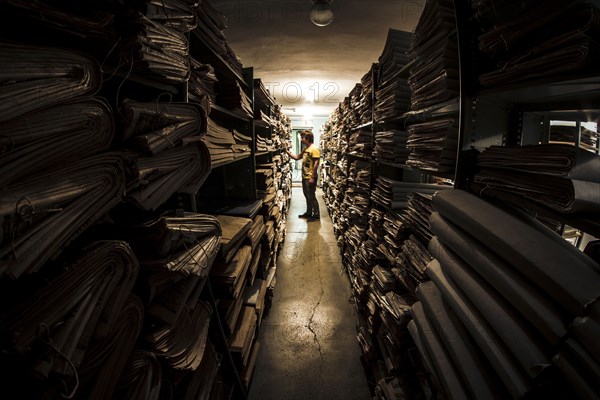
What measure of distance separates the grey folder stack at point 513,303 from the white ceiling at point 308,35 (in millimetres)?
3008

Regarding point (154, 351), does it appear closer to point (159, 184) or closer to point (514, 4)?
point (159, 184)

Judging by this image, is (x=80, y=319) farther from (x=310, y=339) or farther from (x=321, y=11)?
(x=321, y=11)

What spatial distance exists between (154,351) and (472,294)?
1340 millimetres

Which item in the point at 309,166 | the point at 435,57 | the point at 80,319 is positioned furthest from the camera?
the point at 309,166

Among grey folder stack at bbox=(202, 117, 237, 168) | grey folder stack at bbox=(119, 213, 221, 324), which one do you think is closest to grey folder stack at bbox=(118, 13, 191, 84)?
grey folder stack at bbox=(202, 117, 237, 168)

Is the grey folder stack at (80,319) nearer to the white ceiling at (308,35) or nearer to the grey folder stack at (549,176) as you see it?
the grey folder stack at (549,176)

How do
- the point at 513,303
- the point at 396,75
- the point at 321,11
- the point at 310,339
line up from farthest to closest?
the point at 310,339
the point at 321,11
the point at 396,75
the point at 513,303

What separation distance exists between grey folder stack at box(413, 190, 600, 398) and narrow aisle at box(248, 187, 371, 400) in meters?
1.61

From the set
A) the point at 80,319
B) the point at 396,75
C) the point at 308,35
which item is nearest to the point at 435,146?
the point at 396,75

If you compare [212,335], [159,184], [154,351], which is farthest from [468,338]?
[212,335]

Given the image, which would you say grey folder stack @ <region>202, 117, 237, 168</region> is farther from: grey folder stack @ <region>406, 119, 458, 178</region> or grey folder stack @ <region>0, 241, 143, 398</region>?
grey folder stack @ <region>406, 119, 458, 178</region>

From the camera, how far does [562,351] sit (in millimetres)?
688

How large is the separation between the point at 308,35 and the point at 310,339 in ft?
14.2

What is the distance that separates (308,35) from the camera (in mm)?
3857
